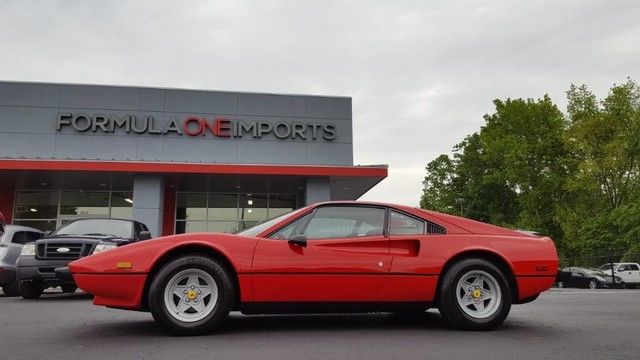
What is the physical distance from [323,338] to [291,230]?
0.97 metres

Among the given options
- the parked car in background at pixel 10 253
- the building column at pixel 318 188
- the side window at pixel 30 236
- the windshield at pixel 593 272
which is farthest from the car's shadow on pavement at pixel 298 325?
the windshield at pixel 593 272

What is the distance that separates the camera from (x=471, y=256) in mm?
4980

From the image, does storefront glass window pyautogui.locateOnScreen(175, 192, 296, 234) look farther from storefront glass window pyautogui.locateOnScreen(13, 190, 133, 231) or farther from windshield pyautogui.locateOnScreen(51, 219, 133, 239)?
windshield pyautogui.locateOnScreen(51, 219, 133, 239)

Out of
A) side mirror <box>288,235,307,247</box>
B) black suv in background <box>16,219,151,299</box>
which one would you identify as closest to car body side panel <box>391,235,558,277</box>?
side mirror <box>288,235,307,247</box>

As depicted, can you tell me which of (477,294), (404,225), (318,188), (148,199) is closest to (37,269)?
(404,225)

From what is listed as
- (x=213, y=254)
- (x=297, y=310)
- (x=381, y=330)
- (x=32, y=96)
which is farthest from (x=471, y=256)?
(x=32, y=96)

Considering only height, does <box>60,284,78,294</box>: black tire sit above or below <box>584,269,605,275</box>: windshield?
above

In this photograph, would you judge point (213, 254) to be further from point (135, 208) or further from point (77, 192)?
point (77, 192)

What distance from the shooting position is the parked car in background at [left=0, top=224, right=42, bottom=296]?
31.9 feet

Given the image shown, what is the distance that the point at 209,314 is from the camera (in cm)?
452

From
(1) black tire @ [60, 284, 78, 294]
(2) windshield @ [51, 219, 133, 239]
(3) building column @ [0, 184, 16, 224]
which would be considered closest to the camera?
(1) black tire @ [60, 284, 78, 294]

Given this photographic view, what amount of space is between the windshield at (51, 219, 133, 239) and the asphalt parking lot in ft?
11.9

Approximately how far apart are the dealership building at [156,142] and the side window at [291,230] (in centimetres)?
1362

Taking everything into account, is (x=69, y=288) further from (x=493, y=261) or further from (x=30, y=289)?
(x=493, y=261)
